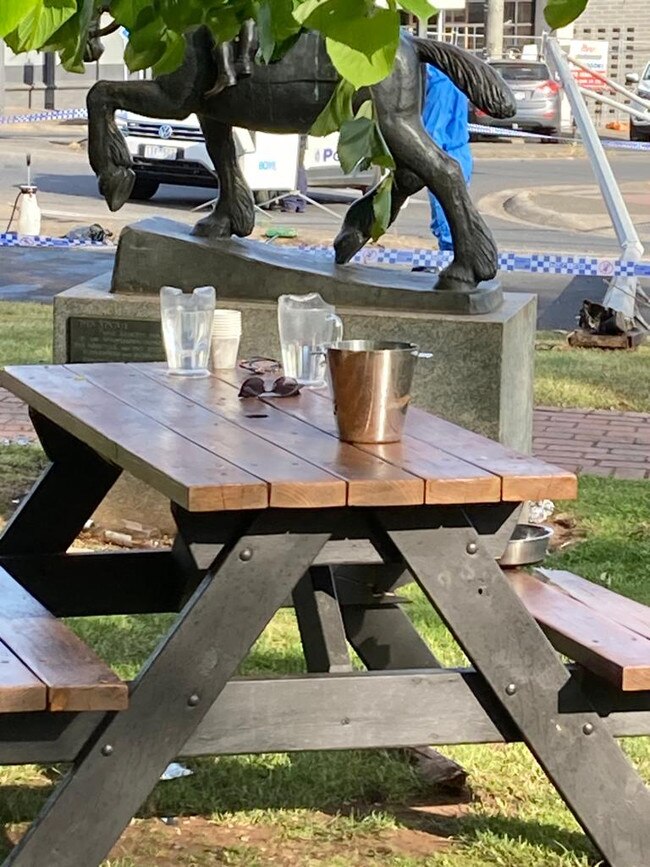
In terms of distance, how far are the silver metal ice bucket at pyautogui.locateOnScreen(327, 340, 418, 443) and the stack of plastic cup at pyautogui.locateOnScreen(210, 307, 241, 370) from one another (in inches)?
41.1

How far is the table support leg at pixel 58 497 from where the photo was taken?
428 cm

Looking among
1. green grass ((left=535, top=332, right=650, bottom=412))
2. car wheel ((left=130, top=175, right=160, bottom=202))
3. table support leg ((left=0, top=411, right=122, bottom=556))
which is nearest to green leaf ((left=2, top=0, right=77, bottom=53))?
table support leg ((left=0, top=411, right=122, bottom=556))

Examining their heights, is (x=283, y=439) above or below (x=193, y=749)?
above

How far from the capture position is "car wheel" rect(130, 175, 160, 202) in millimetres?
20375

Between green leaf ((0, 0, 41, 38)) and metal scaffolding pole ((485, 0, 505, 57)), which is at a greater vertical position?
metal scaffolding pole ((485, 0, 505, 57))

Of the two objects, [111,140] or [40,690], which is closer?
[40,690]

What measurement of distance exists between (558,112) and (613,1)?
1605 centimetres

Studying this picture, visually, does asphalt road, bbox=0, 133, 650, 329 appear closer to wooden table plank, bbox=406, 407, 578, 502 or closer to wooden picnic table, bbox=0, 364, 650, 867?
wooden table plank, bbox=406, 407, 578, 502

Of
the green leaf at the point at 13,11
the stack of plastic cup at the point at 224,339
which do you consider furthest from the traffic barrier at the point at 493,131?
the green leaf at the point at 13,11

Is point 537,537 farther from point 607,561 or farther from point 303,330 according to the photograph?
point 607,561

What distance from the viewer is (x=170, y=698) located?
3068 mm

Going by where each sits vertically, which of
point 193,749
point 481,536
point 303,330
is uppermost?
point 303,330

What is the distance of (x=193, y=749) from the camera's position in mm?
3158

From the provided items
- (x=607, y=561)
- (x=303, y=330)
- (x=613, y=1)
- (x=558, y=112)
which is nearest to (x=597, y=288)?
(x=607, y=561)
